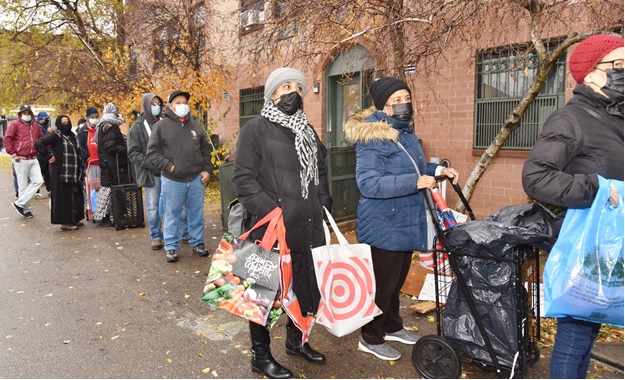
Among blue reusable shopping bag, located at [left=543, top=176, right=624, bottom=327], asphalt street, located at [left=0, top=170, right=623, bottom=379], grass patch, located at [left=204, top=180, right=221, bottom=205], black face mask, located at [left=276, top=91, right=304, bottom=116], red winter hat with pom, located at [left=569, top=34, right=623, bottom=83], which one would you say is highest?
red winter hat with pom, located at [left=569, top=34, right=623, bottom=83]

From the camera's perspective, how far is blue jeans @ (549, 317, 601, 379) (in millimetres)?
2609

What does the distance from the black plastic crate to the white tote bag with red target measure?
5.82 m

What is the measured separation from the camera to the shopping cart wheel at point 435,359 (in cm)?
324

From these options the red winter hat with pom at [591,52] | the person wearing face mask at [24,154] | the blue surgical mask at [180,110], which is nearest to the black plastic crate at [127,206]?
the person wearing face mask at [24,154]

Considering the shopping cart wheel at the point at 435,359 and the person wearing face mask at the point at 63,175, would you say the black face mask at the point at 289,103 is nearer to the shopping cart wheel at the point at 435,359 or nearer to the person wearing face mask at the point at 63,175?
the shopping cart wheel at the point at 435,359

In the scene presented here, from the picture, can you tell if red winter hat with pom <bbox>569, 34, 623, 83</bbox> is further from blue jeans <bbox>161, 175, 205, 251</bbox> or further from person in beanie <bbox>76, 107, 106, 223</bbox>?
person in beanie <bbox>76, 107, 106, 223</bbox>

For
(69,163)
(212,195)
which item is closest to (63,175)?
(69,163)

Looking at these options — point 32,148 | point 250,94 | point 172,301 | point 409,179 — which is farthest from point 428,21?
point 250,94

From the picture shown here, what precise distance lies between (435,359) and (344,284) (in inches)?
30.7

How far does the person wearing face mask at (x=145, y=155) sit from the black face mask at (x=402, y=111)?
13.7 ft

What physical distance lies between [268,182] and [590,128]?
1.88 m

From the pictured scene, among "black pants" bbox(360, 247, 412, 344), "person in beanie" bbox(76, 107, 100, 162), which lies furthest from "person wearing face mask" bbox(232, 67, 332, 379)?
"person in beanie" bbox(76, 107, 100, 162)

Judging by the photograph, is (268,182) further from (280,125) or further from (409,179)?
(409,179)

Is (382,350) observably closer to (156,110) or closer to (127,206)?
(156,110)
